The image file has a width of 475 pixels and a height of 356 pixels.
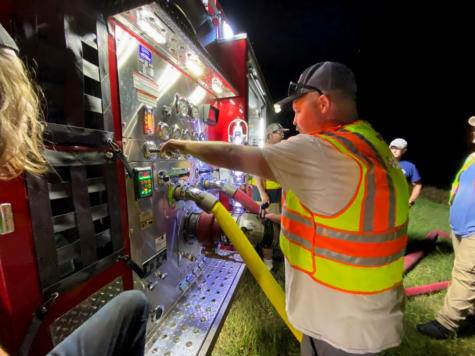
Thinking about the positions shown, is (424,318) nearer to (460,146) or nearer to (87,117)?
(87,117)

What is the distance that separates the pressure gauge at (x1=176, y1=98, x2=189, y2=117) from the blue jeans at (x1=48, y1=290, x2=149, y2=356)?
1787mm

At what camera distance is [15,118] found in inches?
30.3

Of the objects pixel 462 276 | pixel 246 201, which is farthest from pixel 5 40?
pixel 462 276

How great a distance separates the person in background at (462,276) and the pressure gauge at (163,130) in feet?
11.8

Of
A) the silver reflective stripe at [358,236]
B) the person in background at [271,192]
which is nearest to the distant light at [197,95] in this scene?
the person in background at [271,192]

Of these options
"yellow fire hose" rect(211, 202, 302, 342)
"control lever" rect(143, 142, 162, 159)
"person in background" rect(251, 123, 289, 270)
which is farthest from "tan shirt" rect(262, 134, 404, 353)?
"person in background" rect(251, 123, 289, 270)

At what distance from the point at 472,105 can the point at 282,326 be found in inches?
722

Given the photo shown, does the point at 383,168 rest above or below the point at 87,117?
below

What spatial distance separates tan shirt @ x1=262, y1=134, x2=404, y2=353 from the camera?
1.01 m

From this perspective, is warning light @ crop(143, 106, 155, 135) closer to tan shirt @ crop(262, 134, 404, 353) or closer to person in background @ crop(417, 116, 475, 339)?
tan shirt @ crop(262, 134, 404, 353)

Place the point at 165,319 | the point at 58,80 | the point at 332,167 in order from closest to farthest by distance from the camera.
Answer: the point at 332,167, the point at 58,80, the point at 165,319

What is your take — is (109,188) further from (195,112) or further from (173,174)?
(195,112)

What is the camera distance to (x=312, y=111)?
4.25 feet

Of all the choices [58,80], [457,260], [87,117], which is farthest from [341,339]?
[457,260]
